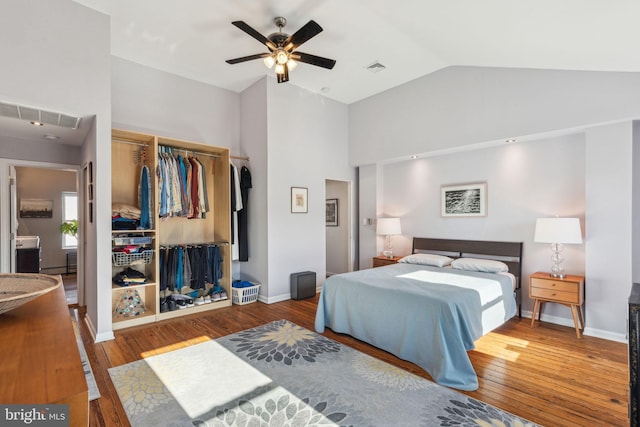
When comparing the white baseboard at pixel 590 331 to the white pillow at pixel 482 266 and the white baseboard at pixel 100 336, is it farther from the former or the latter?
the white baseboard at pixel 100 336

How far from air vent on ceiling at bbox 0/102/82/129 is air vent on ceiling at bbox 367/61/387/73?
11.4 ft

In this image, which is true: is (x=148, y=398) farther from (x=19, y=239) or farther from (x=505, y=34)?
(x=19, y=239)

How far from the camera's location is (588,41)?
2621 mm

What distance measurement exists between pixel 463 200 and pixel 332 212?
2.73 metres

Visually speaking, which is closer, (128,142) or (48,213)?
(128,142)

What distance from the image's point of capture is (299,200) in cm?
505

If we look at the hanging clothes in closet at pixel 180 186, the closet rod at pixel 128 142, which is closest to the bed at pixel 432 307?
the hanging clothes in closet at pixel 180 186

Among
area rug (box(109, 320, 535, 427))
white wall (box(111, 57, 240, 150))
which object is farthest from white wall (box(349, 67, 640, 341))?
white wall (box(111, 57, 240, 150))

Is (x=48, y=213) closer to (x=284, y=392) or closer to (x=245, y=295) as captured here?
(x=245, y=295)

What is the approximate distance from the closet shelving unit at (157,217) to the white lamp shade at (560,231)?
3.91 meters

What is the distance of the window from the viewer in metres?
7.12

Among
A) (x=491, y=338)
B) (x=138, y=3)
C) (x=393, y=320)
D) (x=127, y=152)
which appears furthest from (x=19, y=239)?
(x=491, y=338)

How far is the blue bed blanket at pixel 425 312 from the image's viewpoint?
2506mm

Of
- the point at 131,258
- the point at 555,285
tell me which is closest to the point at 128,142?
the point at 131,258
